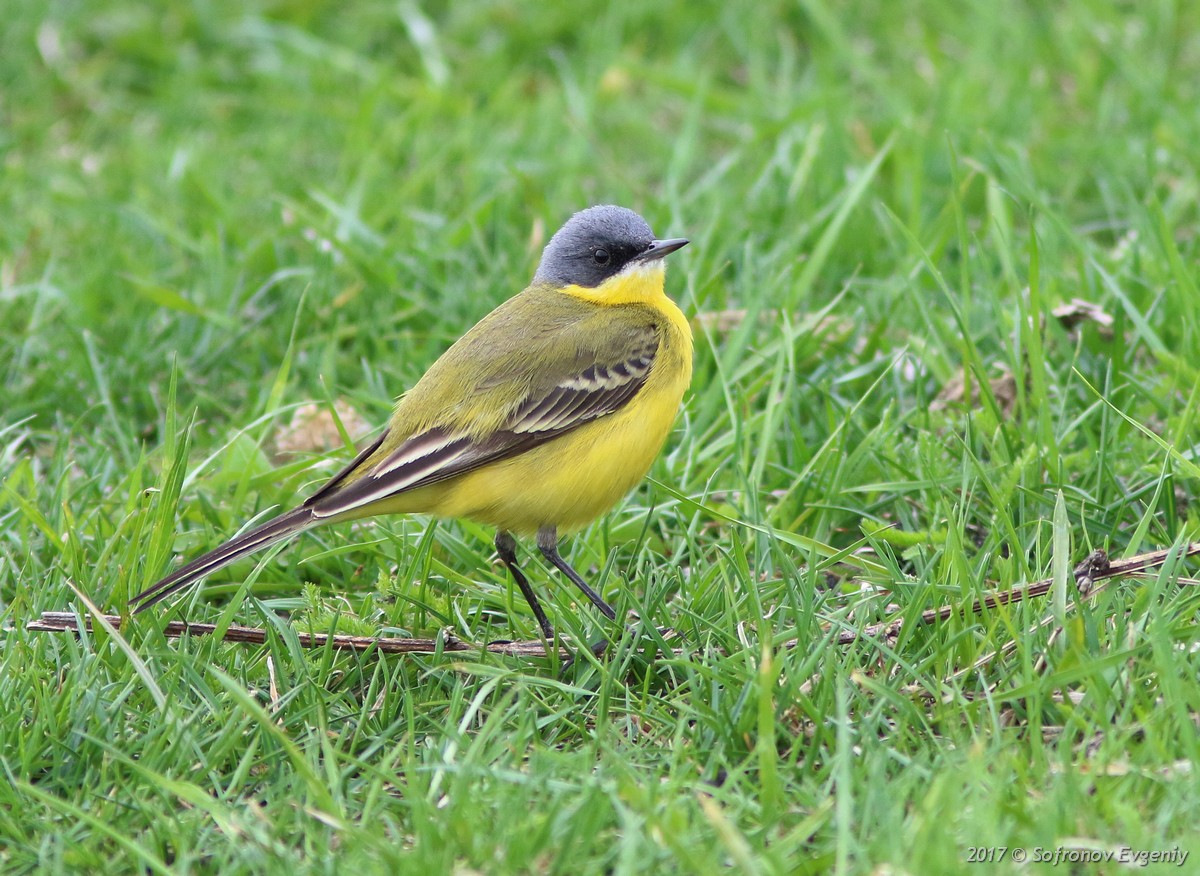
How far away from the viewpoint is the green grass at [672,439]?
3.62 m

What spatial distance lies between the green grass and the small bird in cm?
28

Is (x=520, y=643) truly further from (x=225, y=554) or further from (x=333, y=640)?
(x=225, y=554)

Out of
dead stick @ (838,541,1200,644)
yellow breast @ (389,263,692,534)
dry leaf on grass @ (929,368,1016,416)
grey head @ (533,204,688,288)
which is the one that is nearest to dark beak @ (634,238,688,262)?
grey head @ (533,204,688,288)

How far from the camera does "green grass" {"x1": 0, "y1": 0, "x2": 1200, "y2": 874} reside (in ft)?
11.9

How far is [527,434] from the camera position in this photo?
16.1 feet

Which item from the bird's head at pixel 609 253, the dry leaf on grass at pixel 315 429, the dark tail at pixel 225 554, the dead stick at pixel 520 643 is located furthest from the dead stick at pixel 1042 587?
the dry leaf on grass at pixel 315 429

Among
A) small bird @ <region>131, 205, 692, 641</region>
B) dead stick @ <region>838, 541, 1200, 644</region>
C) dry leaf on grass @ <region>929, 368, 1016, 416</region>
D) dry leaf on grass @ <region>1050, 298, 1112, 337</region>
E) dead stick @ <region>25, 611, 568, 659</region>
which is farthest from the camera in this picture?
dry leaf on grass @ <region>1050, 298, 1112, 337</region>

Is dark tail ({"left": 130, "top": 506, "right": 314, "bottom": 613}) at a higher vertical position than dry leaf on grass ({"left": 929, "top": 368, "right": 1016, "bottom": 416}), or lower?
higher

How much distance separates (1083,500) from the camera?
4.82 meters

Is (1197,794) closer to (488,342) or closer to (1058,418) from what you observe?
(1058,418)

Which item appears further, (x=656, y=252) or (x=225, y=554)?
(x=656, y=252)

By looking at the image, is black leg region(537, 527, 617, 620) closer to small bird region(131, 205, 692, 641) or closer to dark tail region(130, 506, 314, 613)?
small bird region(131, 205, 692, 641)

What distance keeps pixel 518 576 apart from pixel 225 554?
1.03 meters

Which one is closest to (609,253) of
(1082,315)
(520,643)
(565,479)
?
(565,479)
